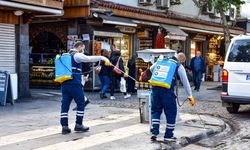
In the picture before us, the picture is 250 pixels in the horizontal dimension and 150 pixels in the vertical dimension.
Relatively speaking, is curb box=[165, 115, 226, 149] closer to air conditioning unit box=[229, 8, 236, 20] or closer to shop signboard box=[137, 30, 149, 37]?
shop signboard box=[137, 30, 149, 37]

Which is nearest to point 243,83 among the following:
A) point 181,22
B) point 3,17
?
point 3,17

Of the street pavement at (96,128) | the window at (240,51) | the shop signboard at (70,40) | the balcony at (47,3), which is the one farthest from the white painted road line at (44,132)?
the shop signboard at (70,40)

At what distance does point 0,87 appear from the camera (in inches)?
493

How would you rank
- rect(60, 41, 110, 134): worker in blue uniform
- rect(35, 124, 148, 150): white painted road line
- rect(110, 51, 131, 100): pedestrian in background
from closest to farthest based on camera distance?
rect(35, 124, 148, 150): white painted road line → rect(60, 41, 110, 134): worker in blue uniform → rect(110, 51, 131, 100): pedestrian in background

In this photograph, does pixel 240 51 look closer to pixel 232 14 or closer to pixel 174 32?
pixel 174 32

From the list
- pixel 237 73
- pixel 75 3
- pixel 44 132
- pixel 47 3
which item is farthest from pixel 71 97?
pixel 75 3

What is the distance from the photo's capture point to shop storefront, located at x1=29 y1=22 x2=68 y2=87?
18.7m

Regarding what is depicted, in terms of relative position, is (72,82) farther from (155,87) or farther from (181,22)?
(181,22)

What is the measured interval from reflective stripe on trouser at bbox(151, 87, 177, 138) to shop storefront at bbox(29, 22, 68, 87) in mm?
11549

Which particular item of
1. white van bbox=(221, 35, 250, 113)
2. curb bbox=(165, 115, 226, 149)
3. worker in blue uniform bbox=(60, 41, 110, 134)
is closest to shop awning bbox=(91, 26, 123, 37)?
white van bbox=(221, 35, 250, 113)

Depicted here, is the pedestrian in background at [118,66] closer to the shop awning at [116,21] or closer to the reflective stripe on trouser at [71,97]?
the shop awning at [116,21]

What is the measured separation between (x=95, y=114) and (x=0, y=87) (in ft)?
11.0

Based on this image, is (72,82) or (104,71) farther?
(104,71)

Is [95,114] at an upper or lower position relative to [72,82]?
lower
